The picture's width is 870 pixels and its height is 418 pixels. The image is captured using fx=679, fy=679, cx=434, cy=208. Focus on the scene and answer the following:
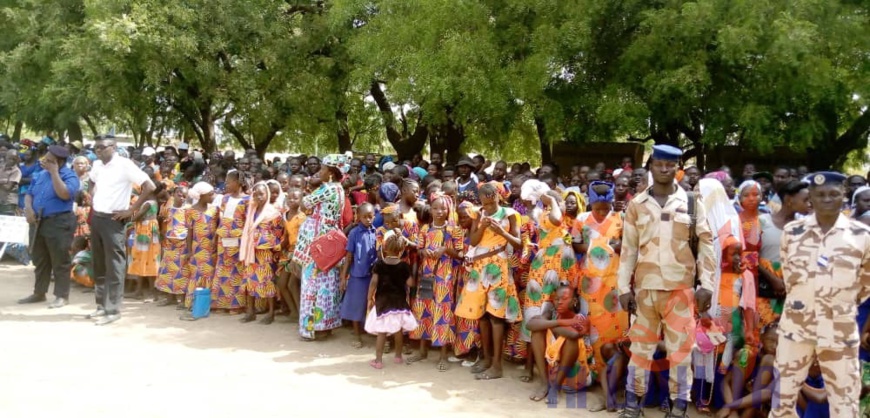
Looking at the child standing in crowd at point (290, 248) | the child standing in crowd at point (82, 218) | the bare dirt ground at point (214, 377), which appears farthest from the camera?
the child standing in crowd at point (82, 218)

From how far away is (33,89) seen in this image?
18.3m

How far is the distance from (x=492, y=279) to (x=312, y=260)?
1.97m

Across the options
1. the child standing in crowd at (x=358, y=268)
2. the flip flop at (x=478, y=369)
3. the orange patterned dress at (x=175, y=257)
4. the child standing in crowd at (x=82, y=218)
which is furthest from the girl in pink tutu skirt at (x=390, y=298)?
the child standing in crowd at (x=82, y=218)

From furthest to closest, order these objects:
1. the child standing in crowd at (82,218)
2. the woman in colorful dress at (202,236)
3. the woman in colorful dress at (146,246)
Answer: the child standing in crowd at (82,218), the woman in colorful dress at (146,246), the woman in colorful dress at (202,236)

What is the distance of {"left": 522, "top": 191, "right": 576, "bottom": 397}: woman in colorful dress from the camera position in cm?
544

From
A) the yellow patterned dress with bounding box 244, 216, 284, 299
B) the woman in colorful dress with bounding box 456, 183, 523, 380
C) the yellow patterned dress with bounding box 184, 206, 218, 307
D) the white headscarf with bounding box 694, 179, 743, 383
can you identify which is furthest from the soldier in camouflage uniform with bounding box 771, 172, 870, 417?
the yellow patterned dress with bounding box 184, 206, 218, 307

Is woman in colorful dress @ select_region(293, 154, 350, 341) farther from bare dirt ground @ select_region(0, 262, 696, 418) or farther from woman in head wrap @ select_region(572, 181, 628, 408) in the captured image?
woman in head wrap @ select_region(572, 181, 628, 408)

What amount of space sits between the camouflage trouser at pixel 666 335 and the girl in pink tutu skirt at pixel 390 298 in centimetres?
206

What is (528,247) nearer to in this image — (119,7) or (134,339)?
(134,339)

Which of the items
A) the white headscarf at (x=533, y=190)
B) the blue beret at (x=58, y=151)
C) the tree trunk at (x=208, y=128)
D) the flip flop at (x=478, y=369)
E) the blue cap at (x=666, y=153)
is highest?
the tree trunk at (x=208, y=128)

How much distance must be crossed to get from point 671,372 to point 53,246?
6.71 metres

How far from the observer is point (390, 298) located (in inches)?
237

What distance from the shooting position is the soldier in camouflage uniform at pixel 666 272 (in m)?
→ 4.49

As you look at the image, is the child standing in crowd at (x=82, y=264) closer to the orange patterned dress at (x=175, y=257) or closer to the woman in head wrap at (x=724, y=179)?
the orange patterned dress at (x=175, y=257)
